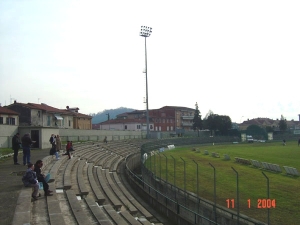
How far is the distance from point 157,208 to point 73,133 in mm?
30773

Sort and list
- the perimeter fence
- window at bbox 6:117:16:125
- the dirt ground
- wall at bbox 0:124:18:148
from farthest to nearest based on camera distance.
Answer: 1. window at bbox 6:117:16:125
2. wall at bbox 0:124:18:148
3. the perimeter fence
4. the dirt ground

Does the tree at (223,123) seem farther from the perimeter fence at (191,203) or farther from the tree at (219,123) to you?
the perimeter fence at (191,203)

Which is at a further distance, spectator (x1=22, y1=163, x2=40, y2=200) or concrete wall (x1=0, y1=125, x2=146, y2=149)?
concrete wall (x1=0, y1=125, x2=146, y2=149)

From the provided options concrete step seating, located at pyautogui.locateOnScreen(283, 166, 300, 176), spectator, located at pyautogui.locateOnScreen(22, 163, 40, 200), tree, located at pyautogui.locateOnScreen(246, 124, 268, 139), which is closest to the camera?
spectator, located at pyautogui.locateOnScreen(22, 163, 40, 200)

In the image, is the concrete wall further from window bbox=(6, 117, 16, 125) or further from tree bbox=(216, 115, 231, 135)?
tree bbox=(216, 115, 231, 135)

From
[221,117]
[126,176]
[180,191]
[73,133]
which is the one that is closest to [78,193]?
[180,191]

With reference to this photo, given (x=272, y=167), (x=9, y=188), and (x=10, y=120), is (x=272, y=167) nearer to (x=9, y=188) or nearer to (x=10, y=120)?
(x=9, y=188)

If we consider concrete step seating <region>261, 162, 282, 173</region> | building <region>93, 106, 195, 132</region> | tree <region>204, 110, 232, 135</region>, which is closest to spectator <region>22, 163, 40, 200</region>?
concrete step seating <region>261, 162, 282, 173</region>

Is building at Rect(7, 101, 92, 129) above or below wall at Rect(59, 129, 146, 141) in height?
above

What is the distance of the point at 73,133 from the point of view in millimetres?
46625

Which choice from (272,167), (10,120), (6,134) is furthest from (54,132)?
(272,167)

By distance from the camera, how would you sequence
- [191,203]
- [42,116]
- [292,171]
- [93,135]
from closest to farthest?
[191,203], [292,171], [42,116], [93,135]

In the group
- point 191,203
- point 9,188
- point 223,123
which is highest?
point 223,123

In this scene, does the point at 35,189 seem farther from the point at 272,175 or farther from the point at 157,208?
the point at 272,175
